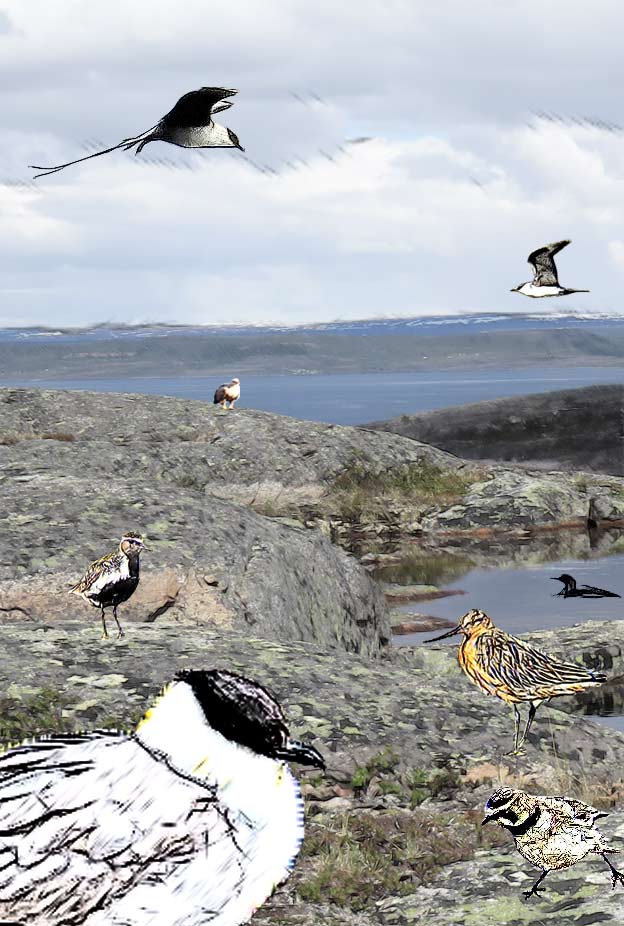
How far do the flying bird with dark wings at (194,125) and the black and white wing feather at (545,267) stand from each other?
226 cm

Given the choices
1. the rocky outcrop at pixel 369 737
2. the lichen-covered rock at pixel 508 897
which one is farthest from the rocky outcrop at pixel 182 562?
the lichen-covered rock at pixel 508 897

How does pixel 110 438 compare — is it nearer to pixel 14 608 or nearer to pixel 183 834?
pixel 14 608

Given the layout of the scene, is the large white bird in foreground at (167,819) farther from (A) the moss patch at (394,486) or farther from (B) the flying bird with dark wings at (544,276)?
(A) the moss patch at (394,486)

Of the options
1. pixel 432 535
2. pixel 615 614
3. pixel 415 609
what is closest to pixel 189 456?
pixel 432 535

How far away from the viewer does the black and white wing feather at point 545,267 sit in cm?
777

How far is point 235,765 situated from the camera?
4.02 m

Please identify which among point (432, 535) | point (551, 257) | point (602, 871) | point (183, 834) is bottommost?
point (432, 535)

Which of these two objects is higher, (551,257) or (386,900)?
(551,257)

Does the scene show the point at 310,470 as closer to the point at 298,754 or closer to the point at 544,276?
the point at 544,276

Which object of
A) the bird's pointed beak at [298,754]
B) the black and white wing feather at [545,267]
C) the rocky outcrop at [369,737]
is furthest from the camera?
the rocky outcrop at [369,737]

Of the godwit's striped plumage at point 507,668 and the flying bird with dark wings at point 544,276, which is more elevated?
the flying bird with dark wings at point 544,276

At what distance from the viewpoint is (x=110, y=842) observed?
4102 millimetres

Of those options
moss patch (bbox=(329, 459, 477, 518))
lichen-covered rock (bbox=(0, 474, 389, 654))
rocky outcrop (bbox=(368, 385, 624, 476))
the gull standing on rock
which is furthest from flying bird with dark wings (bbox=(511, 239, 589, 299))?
rocky outcrop (bbox=(368, 385, 624, 476))

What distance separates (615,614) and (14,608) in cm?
1269
